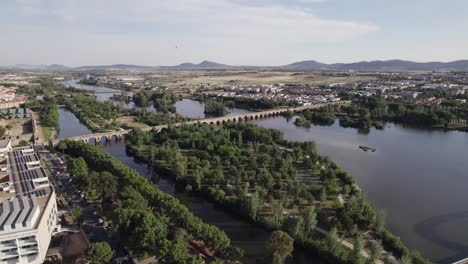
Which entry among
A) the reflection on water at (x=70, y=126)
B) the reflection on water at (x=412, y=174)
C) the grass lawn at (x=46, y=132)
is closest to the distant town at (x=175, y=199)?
the grass lawn at (x=46, y=132)

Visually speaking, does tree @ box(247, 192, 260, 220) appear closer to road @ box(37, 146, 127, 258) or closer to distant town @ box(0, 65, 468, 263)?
distant town @ box(0, 65, 468, 263)

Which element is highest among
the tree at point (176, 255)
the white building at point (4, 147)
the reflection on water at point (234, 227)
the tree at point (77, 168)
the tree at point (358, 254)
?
the white building at point (4, 147)

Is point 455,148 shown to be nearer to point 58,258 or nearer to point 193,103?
point 58,258

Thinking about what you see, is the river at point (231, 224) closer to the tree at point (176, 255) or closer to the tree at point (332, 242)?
the tree at point (332, 242)

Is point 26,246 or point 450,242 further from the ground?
point 26,246

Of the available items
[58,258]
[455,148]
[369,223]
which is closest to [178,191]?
[58,258]

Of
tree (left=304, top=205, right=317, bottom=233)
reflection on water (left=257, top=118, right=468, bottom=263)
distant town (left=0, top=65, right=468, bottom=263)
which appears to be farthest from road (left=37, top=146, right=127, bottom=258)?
reflection on water (left=257, top=118, right=468, bottom=263)
